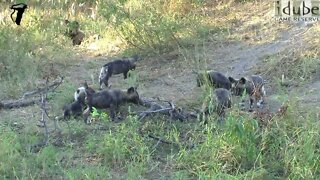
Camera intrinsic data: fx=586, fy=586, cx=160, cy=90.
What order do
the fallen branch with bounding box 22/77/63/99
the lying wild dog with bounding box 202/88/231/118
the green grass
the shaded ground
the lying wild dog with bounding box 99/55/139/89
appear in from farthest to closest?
the lying wild dog with bounding box 99/55/139/89, the shaded ground, the fallen branch with bounding box 22/77/63/99, the lying wild dog with bounding box 202/88/231/118, the green grass

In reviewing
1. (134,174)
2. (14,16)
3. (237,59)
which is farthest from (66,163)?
(14,16)

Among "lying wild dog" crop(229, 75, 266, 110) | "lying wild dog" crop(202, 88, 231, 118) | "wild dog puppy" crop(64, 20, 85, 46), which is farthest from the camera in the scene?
"wild dog puppy" crop(64, 20, 85, 46)

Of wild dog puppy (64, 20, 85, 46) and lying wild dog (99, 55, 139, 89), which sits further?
wild dog puppy (64, 20, 85, 46)

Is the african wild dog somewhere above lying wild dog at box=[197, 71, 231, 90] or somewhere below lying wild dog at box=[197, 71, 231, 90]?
below

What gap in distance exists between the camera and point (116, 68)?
28.0 ft

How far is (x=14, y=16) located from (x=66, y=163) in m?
7.13

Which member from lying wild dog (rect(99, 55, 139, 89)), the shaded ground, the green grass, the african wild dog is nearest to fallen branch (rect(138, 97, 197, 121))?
the green grass

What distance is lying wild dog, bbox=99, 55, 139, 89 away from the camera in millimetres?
8367

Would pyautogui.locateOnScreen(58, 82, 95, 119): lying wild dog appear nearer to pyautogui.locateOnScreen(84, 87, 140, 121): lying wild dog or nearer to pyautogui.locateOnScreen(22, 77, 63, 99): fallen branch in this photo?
pyautogui.locateOnScreen(84, 87, 140, 121): lying wild dog

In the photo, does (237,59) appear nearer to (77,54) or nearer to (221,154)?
(77,54)

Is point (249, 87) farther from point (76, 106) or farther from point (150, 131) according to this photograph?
point (76, 106)

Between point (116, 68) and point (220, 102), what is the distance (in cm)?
258

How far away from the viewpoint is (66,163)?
548cm

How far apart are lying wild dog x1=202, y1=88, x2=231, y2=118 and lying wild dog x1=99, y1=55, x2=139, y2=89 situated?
223 centimetres
